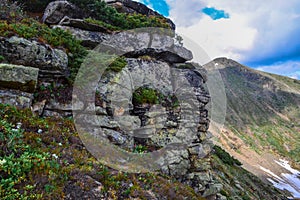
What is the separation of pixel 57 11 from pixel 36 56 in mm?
5126

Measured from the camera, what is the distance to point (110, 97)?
9.27 metres

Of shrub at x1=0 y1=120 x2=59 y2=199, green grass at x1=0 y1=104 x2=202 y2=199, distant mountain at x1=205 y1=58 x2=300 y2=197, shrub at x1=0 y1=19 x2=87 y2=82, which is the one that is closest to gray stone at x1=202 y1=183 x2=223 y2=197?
green grass at x1=0 y1=104 x2=202 y2=199

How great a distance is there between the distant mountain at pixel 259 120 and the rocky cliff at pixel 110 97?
46280 mm

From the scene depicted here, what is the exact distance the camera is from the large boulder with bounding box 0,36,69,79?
736 centimetres

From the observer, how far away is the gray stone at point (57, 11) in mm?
11414

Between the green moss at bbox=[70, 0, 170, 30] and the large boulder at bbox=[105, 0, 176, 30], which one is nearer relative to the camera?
the green moss at bbox=[70, 0, 170, 30]

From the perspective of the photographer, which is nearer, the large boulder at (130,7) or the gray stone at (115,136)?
the gray stone at (115,136)

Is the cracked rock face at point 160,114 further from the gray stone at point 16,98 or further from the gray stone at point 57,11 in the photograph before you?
the gray stone at point 57,11

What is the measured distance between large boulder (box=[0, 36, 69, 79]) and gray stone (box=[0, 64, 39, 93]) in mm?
552

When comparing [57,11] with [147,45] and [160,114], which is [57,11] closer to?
[147,45]

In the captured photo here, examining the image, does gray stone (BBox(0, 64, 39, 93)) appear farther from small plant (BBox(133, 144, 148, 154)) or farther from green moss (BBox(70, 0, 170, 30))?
green moss (BBox(70, 0, 170, 30))

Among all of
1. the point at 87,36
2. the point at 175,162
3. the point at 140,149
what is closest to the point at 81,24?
the point at 87,36

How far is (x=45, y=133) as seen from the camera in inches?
256

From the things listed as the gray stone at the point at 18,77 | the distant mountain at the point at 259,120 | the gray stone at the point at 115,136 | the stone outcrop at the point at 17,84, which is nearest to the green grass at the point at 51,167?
the stone outcrop at the point at 17,84
